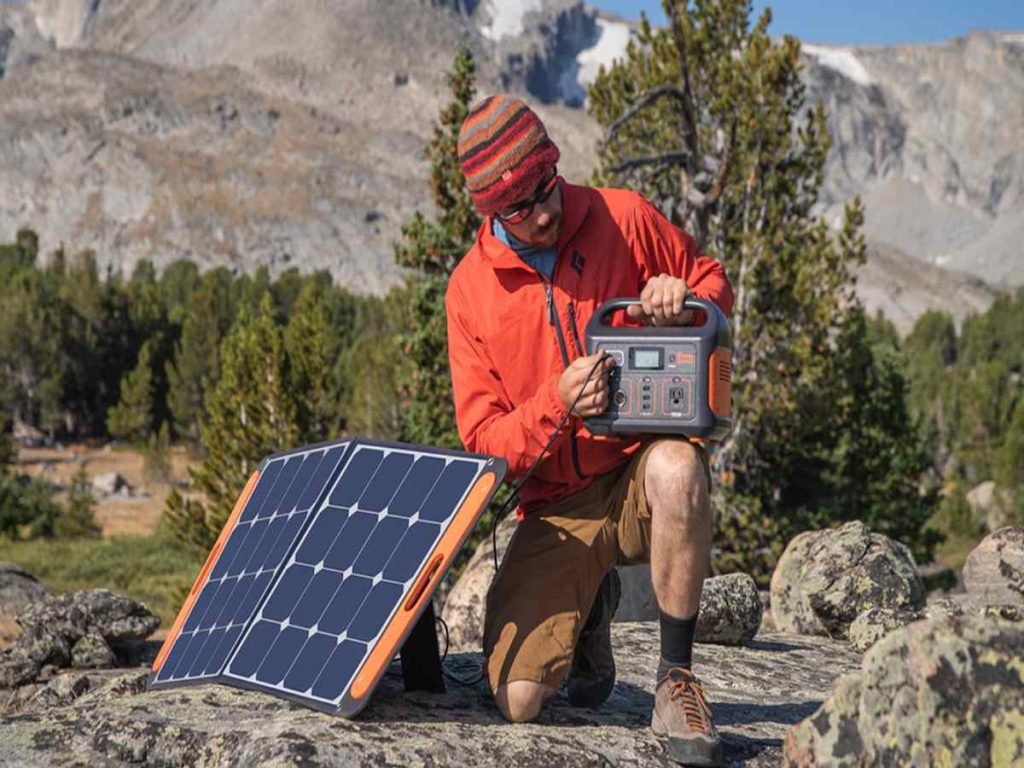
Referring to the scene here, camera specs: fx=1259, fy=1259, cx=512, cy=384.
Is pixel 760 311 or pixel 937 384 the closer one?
pixel 760 311

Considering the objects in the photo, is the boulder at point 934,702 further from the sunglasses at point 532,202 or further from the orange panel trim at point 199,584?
the orange panel trim at point 199,584

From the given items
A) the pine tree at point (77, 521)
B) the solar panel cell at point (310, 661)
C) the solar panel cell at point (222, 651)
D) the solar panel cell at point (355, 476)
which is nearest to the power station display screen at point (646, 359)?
the solar panel cell at point (355, 476)

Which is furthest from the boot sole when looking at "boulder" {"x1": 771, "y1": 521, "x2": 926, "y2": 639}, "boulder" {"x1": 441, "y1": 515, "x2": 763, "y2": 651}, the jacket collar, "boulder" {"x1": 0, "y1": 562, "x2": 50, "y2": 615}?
"boulder" {"x1": 0, "y1": 562, "x2": 50, "y2": 615}

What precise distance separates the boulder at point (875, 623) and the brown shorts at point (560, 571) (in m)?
2.88

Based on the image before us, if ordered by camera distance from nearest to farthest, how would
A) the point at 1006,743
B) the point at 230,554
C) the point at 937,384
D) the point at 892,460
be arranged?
the point at 1006,743 → the point at 230,554 → the point at 892,460 → the point at 937,384

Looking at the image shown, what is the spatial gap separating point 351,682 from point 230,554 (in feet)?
4.49

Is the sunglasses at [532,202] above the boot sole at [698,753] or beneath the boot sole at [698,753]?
above

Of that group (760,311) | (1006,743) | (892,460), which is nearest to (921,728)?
(1006,743)

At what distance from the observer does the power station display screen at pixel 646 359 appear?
4820mm

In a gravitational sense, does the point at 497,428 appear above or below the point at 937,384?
above

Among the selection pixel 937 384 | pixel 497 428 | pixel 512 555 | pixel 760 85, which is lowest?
pixel 937 384

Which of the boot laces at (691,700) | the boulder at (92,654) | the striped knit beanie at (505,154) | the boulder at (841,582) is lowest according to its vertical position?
the boulder at (92,654)

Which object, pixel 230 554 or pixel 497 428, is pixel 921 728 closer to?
pixel 497 428

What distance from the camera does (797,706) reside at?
19.5 feet
